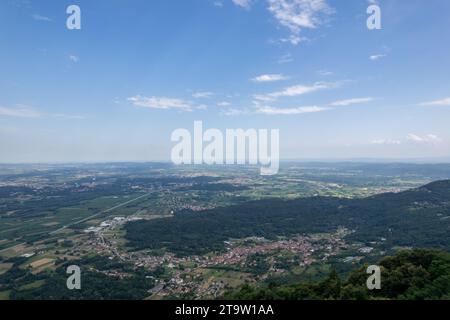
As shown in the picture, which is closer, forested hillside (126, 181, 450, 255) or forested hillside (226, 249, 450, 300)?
forested hillside (226, 249, 450, 300)

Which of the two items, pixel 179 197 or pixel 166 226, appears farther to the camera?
pixel 179 197

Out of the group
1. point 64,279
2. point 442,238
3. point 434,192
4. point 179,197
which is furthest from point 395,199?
point 64,279

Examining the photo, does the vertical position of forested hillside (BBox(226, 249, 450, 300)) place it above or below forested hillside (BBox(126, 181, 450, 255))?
above

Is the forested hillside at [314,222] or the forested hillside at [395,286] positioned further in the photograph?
the forested hillside at [314,222]

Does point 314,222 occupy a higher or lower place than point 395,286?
lower

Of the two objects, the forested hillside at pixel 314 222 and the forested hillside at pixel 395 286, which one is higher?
the forested hillside at pixel 395 286

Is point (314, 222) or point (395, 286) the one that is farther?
point (314, 222)

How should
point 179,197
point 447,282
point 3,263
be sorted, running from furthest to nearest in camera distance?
1. point 179,197
2. point 3,263
3. point 447,282
